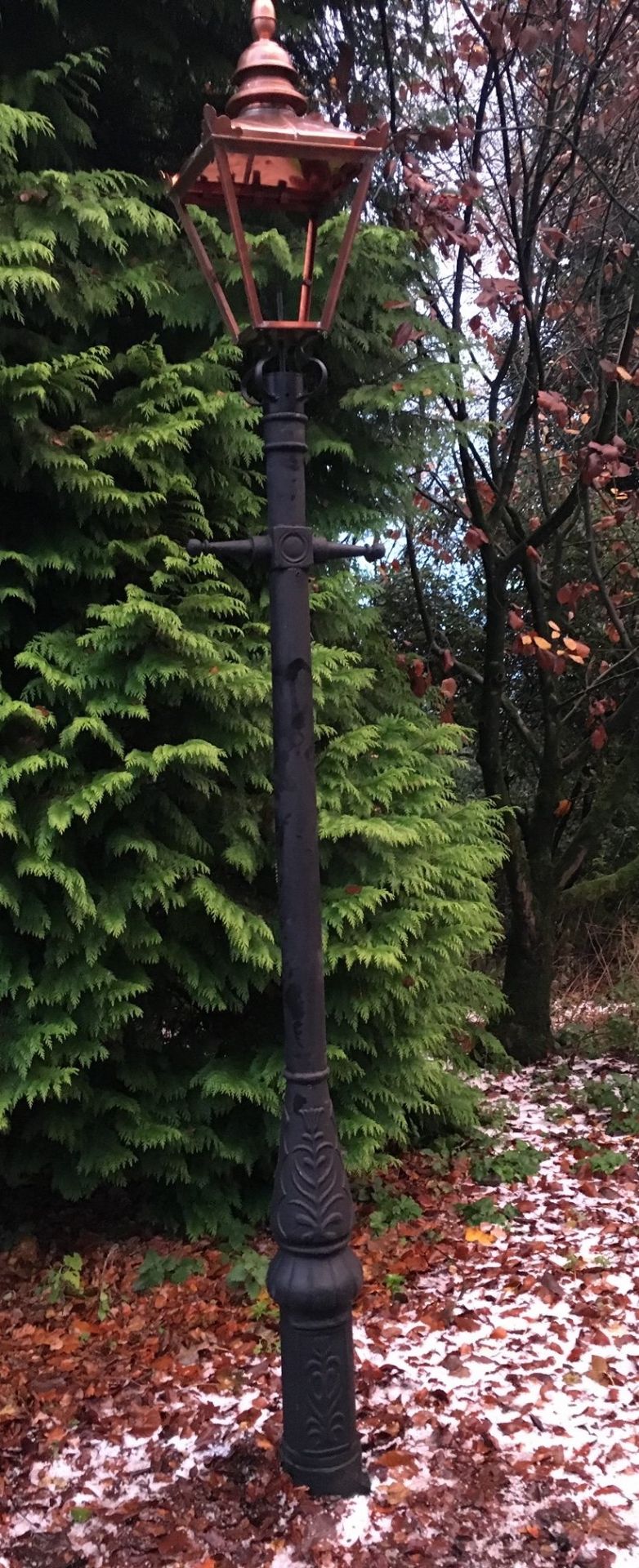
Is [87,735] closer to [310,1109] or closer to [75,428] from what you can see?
[75,428]


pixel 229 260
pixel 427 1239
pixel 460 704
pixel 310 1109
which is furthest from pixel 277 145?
pixel 460 704

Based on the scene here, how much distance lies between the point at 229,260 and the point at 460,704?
14.7ft

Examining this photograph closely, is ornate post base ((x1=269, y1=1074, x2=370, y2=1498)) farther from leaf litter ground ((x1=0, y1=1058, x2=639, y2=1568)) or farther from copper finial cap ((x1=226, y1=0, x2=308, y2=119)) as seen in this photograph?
copper finial cap ((x1=226, y1=0, x2=308, y2=119))

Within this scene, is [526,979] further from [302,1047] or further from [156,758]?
[302,1047]

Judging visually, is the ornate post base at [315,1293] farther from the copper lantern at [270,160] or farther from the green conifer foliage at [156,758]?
the copper lantern at [270,160]

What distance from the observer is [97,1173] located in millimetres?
3631

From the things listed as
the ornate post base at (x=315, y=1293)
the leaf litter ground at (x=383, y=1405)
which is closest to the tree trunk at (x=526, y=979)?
the leaf litter ground at (x=383, y=1405)

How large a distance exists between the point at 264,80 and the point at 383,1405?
3217mm

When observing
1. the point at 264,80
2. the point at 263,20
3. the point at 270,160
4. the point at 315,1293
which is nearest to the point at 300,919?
the point at 315,1293

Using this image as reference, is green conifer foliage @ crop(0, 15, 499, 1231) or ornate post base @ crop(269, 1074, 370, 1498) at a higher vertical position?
green conifer foliage @ crop(0, 15, 499, 1231)

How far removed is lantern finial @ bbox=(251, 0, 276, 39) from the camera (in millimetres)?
2244

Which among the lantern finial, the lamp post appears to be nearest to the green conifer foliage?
the lamp post

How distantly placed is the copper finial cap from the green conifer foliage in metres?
0.98

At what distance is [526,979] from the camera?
5820 millimetres
